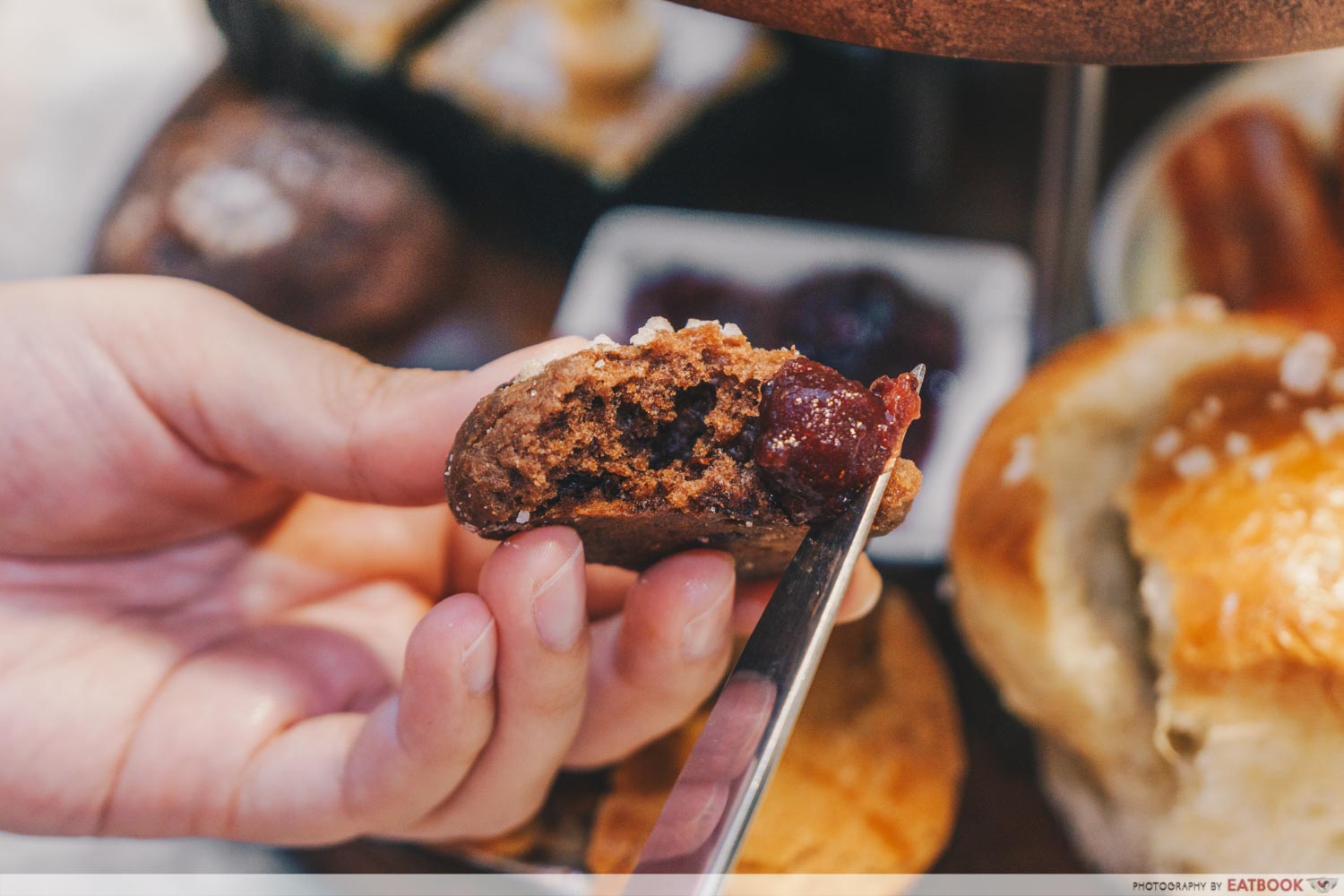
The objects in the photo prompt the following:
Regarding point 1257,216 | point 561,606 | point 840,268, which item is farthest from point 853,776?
point 1257,216

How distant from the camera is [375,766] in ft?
2.93

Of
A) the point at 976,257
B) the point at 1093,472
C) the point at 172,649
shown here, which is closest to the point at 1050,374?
the point at 1093,472

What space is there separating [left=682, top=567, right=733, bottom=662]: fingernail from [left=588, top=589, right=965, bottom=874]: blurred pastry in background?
0.95 ft

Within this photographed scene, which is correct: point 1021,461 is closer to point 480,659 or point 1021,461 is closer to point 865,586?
point 865,586

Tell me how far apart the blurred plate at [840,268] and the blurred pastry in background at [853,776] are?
0.32m

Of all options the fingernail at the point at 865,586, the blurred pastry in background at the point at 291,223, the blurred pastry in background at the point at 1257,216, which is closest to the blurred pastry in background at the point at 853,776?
the fingernail at the point at 865,586

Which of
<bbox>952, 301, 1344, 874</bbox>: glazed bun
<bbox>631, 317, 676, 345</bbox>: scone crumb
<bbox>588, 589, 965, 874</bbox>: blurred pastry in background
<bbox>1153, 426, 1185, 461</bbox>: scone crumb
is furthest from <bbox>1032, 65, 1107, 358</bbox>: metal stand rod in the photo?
<bbox>631, 317, 676, 345</bbox>: scone crumb

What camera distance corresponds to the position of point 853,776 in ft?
3.80

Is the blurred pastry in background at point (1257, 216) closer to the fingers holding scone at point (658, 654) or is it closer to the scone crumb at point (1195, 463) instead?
the scone crumb at point (1195, 463)

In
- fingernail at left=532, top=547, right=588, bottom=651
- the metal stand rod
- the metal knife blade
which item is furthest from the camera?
the metal stand rod

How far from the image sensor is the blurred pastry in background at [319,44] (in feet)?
5.79

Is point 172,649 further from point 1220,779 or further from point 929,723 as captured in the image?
point 1220,779

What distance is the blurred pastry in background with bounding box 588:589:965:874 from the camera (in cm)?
109

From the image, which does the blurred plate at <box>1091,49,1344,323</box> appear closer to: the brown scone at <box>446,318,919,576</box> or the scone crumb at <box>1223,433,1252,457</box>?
the scone crumb at <box>1223,433,1252,457</box>
